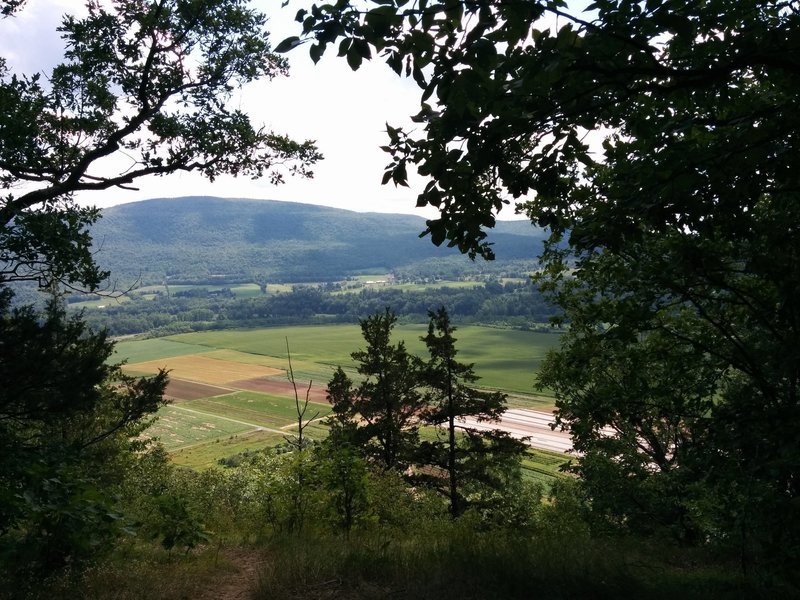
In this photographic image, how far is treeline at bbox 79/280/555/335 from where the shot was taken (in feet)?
469

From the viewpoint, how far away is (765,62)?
302 centimetres

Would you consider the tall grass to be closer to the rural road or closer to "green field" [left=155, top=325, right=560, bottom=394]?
the rural road

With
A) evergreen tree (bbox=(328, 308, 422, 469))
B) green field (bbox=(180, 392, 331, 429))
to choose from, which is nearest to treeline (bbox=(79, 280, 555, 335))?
green field (bbox=(180, 392, 331, 429))

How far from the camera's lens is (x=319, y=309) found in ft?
574

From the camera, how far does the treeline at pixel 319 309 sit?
469ft

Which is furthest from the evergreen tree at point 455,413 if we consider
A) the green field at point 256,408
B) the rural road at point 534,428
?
the green field at point 256,408

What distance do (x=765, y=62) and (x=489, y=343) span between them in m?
107

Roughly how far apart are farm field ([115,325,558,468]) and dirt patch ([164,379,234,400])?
156mm

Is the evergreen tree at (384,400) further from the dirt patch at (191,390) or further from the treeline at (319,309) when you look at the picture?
the treeline at (319,309)

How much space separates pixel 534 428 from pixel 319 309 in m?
128

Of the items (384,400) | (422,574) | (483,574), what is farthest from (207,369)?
(483,574)

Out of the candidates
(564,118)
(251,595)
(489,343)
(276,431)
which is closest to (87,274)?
(251,595)

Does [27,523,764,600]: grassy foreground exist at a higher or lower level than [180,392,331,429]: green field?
higher

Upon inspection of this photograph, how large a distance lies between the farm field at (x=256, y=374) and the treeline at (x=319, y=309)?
1554 cm
